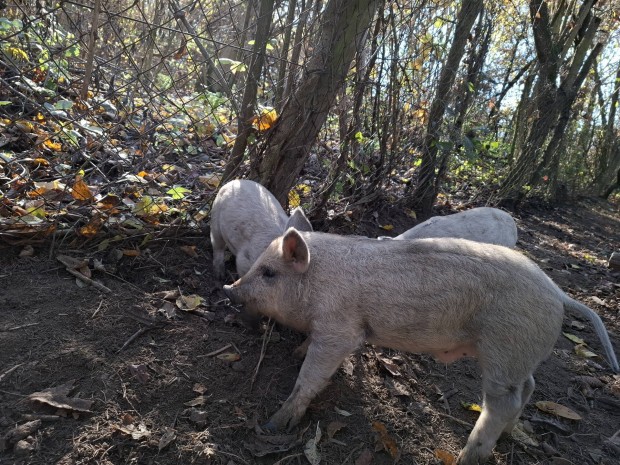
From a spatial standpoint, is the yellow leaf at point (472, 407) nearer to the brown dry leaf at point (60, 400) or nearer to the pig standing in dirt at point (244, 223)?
the pig standing in dirt at point (244, 223)

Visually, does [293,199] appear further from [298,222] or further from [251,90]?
[298,222]

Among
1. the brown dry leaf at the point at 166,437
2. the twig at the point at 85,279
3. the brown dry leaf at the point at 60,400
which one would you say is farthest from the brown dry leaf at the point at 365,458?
the twig at the point at 85,279

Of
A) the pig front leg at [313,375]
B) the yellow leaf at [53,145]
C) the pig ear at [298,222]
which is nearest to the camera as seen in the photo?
the pig front leg at [313,375]

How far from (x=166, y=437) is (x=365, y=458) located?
3.93 feet

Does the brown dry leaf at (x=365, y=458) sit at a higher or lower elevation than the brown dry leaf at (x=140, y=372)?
lower

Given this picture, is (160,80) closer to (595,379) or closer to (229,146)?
(229,146)

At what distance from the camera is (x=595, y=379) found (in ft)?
14.4

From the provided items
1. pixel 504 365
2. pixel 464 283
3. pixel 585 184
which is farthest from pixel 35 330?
pixel 585 184

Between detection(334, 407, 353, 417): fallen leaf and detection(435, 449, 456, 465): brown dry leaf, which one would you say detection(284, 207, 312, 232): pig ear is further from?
detection(435, 449, 456, 465): brown dry leaf

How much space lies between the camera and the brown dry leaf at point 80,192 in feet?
13.6

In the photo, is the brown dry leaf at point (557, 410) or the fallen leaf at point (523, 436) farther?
the brown dry leaf at point (557, 410)

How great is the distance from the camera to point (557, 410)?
12.5ft

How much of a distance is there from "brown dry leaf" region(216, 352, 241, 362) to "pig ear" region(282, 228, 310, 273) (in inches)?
30.9

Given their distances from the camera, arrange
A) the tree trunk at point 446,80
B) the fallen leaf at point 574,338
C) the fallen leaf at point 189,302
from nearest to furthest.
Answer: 1. the fallen leaf at point 189,302
2. the fallen leaf at point 574,338
3. the tree trunk at point 446,80
